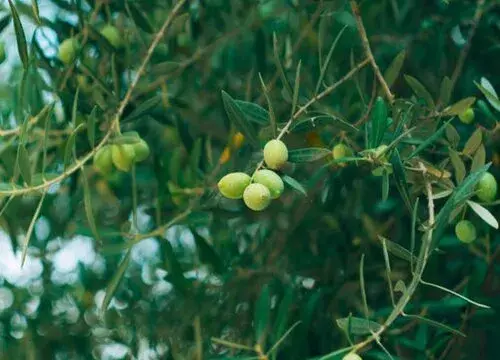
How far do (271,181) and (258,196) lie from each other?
3 centimetres

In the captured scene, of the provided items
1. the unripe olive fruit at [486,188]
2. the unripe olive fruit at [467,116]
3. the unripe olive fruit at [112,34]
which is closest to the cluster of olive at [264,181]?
the unripe olive fruit at [486,188]

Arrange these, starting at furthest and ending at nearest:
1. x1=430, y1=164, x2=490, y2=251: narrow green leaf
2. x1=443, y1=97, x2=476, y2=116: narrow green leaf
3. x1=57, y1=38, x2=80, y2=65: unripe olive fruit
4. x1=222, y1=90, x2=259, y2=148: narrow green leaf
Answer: x1=57, y1=38, x2=80, y2=65: unripe olive fruit < x1=443, y1=97, x2=476, y2=116: narrow green leaf < x1=222, y1=90, x2=259, y2=148: narrow green leaf < x1=430, y1=164, x2=490, y2=251: narrow green leaf

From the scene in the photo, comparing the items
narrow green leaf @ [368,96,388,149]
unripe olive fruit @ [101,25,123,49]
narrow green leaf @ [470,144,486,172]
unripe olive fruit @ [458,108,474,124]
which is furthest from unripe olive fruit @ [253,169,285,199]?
unripe olive fruit @ [101,25,123,49]

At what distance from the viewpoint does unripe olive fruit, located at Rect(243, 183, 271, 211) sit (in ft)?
2.89

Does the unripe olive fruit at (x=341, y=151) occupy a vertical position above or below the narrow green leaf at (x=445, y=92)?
above

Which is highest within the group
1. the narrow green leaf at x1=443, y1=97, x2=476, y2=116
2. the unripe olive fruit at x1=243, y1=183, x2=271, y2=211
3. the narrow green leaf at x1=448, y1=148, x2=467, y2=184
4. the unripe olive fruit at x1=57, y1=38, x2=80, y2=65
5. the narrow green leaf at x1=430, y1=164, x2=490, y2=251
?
the unripe olive fruit at x1=243, y1=183, x2=271, y2=211

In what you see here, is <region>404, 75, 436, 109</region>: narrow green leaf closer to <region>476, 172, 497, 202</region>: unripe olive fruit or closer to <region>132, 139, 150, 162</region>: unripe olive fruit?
<region>476, 172, 497, 202</region>: unripe olive fruit

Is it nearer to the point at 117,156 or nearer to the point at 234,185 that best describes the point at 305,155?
the point at 234,185

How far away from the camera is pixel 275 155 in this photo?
92 centimetres

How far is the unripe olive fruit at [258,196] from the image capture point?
88cm

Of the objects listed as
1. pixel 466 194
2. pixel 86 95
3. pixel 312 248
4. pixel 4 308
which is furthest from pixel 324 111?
pixel 4 308

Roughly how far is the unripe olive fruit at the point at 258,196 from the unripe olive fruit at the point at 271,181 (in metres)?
0.01

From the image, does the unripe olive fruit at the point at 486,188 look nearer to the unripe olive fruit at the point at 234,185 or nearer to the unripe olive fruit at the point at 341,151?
the unripe olive fruit at the point at 341,151

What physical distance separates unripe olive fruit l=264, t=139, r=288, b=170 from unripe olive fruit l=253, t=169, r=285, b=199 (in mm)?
13
